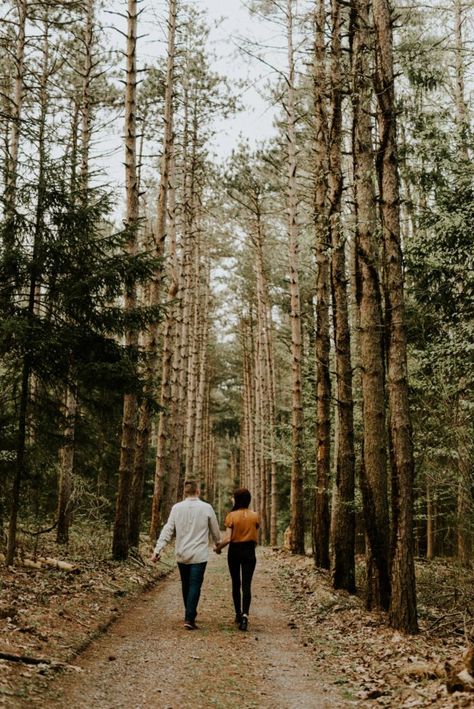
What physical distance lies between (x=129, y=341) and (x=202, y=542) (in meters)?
5.08

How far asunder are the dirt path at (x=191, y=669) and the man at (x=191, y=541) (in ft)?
1.30

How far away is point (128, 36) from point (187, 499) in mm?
9553

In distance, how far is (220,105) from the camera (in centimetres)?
2020

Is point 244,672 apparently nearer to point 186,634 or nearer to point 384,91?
point 186,634

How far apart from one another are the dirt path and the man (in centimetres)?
40

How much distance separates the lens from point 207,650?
6.69 meters

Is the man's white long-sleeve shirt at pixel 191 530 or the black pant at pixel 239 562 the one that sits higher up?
the man's white long-sleeve shirt at pixel 191 530

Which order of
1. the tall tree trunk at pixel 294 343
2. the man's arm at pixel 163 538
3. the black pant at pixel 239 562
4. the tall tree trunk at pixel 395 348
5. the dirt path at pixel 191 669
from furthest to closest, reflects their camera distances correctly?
the tall tree trunk at pixel 294 343, the black pant at pixel 239 562, the man's arm at pixel 163 538, the tall tree trunk at pixel 395 348, the dirt path at pixel 191 669

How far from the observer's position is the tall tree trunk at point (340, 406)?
10648 mm

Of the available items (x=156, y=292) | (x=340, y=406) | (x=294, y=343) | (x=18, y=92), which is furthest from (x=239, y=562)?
(x=18, y=92)

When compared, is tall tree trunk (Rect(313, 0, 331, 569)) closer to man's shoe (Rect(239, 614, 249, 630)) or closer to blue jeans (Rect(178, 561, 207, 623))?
man's shoe (Rect(239, 614, 249, 630))

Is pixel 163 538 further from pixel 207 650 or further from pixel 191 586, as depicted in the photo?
pixel 207 650

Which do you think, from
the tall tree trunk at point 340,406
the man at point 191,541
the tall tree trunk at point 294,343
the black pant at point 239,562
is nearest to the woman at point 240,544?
the black pant at point 239,562

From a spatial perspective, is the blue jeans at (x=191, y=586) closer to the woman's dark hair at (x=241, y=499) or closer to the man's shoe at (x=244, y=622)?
the man's shoe at (x=244, y=622)
